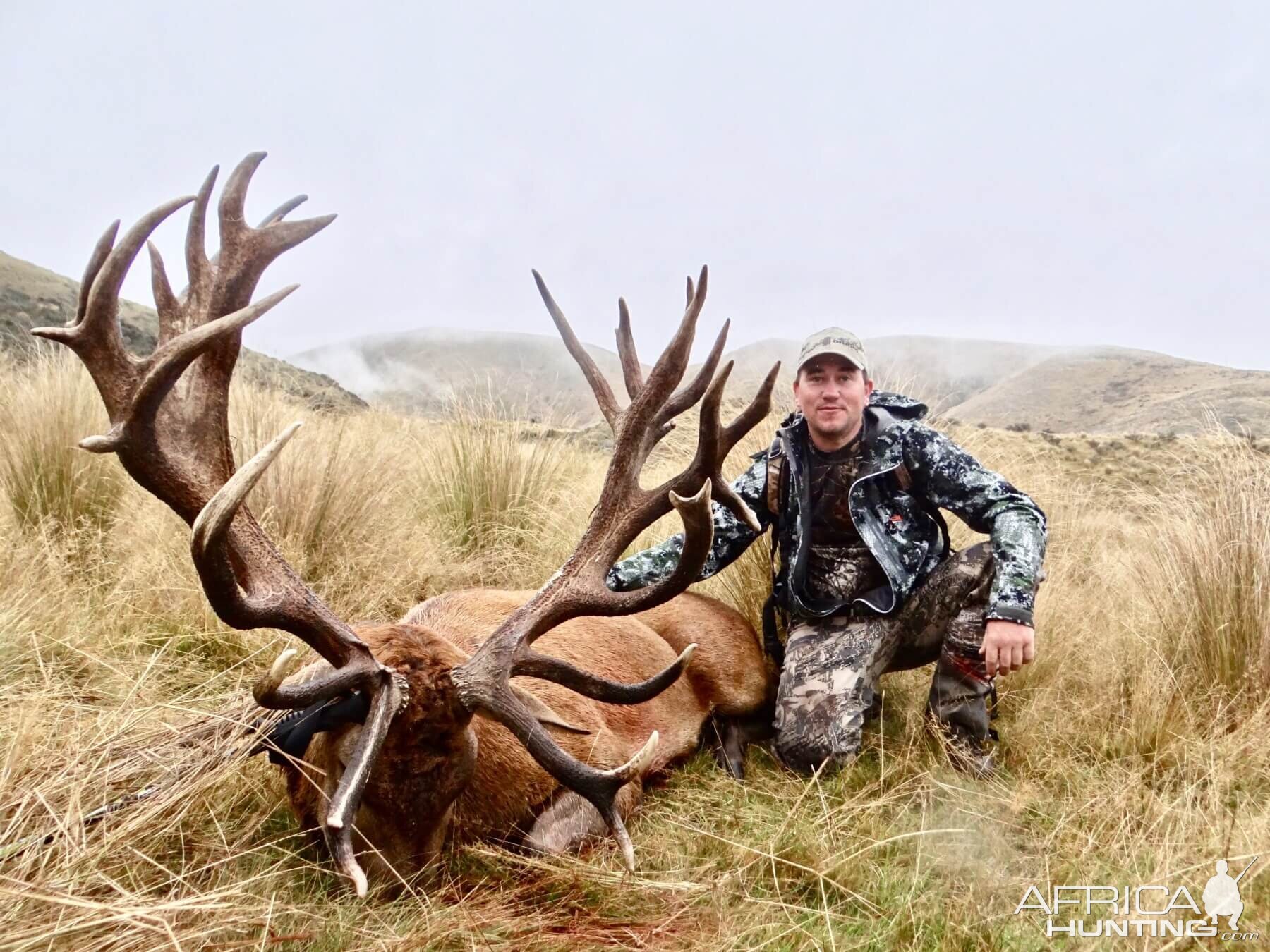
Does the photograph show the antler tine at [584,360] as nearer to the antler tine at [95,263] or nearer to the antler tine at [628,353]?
the antler tine at [628,353]

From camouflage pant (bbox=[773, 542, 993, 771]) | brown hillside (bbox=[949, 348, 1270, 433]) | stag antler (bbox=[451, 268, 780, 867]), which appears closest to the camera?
stag antler (bbox=[451, 268, 780, 867])

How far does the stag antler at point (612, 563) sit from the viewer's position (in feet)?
8.26

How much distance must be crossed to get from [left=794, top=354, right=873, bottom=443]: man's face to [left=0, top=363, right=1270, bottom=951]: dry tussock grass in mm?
1111

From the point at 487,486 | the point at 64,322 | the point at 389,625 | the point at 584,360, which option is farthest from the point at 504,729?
the point at 64,322

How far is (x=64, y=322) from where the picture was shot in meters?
15.2

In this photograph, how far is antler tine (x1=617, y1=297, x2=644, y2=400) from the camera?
3973 millimetres

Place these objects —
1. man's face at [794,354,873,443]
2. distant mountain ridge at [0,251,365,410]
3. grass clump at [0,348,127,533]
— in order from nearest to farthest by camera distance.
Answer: man's face at [794,354,873,443] → grass clump at [0,348,127,533] → distant mountain ridge at [0,251,365,410]

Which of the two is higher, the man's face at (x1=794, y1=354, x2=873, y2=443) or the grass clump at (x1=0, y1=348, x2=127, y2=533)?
the man's face at (x1=794, y1=354, x2=873, y2=443)

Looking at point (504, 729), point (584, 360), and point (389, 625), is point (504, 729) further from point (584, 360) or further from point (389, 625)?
point (584, 360)

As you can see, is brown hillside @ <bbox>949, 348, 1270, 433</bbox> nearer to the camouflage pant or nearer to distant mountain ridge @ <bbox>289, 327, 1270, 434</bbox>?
distant mountain ridge @ <bbox>289, 327, 1270, 434</bbox>

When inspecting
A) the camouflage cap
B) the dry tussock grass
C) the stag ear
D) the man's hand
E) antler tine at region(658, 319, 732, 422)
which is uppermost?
the camouflage cap

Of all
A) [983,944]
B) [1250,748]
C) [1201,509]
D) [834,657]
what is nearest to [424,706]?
[983,944]

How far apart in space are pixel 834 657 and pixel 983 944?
1.68 metres

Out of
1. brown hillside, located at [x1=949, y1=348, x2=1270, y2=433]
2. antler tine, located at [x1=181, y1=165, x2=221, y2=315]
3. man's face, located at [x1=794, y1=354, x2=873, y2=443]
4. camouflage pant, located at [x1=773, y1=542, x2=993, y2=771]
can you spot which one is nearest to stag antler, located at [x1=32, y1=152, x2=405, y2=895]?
antler tine, located at [x1=181, y1=165, x2=221, y2=315]
